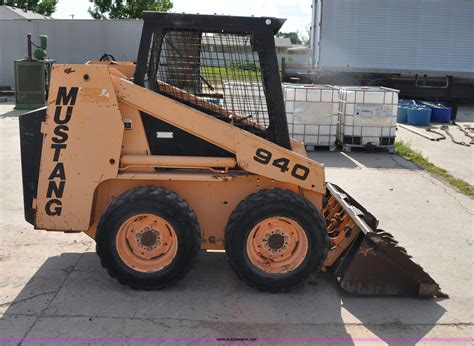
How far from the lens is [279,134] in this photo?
497 centimetres

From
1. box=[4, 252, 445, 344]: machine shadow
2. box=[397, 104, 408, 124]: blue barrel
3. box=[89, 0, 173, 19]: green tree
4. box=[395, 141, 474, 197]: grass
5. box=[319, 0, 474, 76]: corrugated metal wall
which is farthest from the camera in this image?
box=[89, 0, 173, 19]: green tree

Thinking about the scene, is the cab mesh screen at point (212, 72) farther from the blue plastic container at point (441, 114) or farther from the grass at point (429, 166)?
the blue plastic container at point (441, 114)

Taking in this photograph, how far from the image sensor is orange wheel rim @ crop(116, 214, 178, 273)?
4711 millimetres

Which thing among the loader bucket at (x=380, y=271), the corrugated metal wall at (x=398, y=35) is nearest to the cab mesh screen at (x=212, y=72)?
the loader bucket at (x=380, y=271)

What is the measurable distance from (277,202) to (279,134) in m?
0.69

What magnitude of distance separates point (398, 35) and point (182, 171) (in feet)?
65.3

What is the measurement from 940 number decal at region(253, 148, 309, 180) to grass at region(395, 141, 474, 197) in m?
5.20

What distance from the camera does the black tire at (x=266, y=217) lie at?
4.66 meters

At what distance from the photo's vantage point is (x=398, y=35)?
2244cm

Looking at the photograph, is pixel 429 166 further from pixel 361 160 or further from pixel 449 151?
pixel 449 151

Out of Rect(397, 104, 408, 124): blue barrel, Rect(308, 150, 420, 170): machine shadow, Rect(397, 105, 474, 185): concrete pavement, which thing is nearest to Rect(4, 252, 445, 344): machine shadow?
Rect(397, 105, 474, 185): concrete pavement

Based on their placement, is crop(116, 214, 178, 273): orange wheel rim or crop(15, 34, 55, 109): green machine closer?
crop(116, 214, 178, 273): orange wheel rim

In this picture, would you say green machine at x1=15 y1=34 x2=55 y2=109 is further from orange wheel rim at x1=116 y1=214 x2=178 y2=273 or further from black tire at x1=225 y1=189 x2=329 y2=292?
black tire at x1=225 y1=189 x2=329 y2=292

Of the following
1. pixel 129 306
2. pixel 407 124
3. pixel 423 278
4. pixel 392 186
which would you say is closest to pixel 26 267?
pixel 129 306
